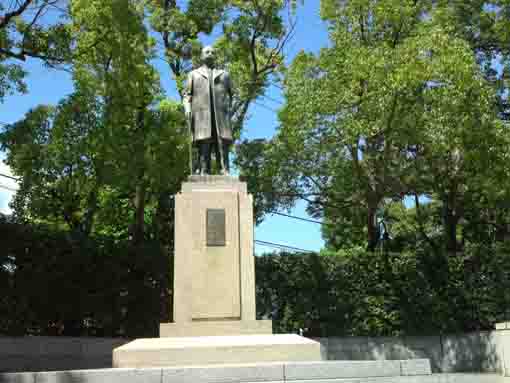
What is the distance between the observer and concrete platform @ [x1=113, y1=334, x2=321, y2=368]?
26.2ft

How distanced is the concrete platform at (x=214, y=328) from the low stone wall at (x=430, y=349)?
298 inches

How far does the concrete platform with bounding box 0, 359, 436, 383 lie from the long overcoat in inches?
197

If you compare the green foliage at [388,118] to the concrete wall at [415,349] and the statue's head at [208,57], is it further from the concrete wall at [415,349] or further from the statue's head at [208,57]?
the statue's head at [208,57]

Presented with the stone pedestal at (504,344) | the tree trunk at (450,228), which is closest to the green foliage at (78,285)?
the stone pedestal at (504,344)

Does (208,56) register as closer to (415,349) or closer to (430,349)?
(415,349)

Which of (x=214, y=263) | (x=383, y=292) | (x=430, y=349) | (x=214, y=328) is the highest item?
(x=214, y=263)

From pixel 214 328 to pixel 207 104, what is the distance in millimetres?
4391

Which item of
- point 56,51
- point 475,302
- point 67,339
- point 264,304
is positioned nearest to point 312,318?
point 264,304

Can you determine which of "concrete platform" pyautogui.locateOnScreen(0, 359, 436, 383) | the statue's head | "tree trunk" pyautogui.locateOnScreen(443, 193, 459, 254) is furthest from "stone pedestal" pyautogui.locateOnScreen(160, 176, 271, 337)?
"tree trunk" pyautogui.locateOnScreen(443, 193, 459, 254)

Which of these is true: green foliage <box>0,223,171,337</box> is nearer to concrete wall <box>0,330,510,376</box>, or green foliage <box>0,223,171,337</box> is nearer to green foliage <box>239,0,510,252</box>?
concrete wall <box>0,330,510,376</box>

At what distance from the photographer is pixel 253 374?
7.50m

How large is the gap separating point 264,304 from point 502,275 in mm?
7112

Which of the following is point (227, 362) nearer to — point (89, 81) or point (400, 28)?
point (89, 81)

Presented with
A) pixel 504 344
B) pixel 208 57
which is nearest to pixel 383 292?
pixel 504 344
